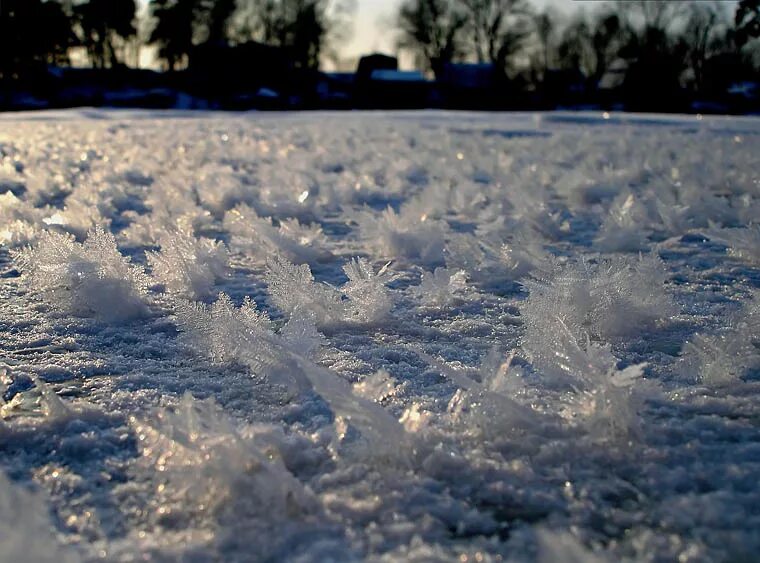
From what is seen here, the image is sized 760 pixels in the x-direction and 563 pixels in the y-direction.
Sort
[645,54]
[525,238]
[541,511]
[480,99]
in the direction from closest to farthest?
[541,511], [525,238], [480,99], [645,54]

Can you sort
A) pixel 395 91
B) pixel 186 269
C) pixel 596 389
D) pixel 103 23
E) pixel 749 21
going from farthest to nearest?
1. pixel 103 23
2. pixel 395 91
3. pixel 749 21
4. pixel 186 269
5. pixel 596 389

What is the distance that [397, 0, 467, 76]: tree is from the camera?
49.2 meters

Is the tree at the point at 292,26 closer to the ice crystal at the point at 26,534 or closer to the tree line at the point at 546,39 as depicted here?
the tree line at the point at 546,39

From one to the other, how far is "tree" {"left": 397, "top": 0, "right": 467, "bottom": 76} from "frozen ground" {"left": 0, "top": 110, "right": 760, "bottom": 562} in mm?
48567

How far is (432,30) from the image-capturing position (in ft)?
165

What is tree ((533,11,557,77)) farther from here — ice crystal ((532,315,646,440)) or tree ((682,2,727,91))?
ice crystal ((532,315,646,440))

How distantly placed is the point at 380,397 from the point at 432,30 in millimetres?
52215

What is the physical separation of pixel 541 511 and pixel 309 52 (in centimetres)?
5100

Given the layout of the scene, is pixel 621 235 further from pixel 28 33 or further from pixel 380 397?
pixel 28 33

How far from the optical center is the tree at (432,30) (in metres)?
49.2

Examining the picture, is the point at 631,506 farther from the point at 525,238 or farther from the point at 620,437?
the point at 525,238

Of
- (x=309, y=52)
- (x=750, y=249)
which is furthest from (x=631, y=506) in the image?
(x=309, y=52)

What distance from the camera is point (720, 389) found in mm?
1480

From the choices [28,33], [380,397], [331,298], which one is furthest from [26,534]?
[28,33]
